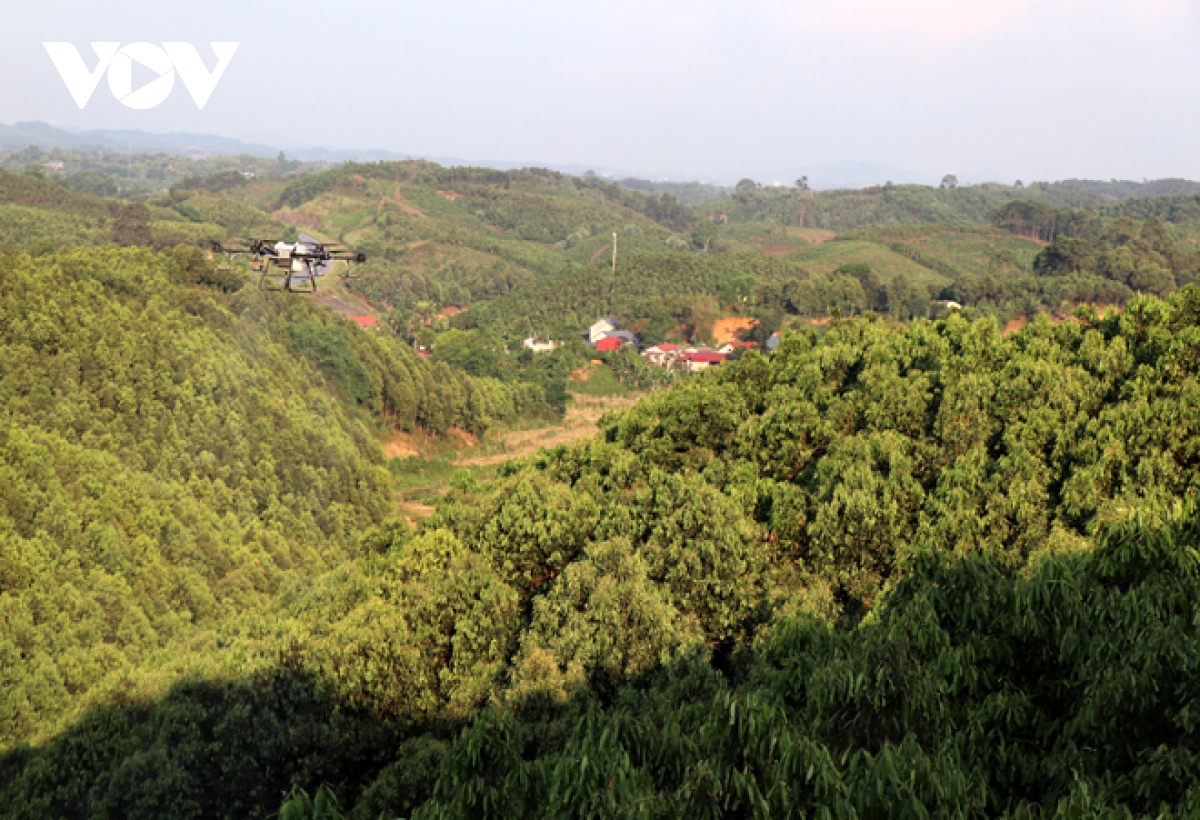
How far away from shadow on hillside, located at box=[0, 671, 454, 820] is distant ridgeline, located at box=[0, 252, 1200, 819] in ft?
0.11

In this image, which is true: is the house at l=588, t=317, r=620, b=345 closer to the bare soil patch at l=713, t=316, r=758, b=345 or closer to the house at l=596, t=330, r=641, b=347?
the house at l=596, t=330, r=641, b=347

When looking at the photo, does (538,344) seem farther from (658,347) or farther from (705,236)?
(705,236)

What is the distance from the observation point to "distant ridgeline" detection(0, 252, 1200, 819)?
12.7 ft

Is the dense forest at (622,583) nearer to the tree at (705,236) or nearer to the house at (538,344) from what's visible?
the house at (538,344)

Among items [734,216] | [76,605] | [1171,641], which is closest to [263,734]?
[76,605]

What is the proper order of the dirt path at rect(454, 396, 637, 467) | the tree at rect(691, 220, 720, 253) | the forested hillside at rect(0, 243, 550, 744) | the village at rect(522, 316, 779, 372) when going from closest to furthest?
the forested hillside at rect(0, 243, 550, 744) → the dirt path at rect(454, 396, 637, 467) → the village at rect(522, 316, 779, 372) → the tree at rect(691, 220, 720, 253)

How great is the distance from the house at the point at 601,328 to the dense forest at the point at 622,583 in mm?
31197

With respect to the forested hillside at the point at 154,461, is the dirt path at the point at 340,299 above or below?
below

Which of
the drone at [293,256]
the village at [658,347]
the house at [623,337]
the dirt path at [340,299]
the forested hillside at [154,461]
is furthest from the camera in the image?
the dirt path at [340,299]

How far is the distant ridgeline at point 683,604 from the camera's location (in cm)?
387

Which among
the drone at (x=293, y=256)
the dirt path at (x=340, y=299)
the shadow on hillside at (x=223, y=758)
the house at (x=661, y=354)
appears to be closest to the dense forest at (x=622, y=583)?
the shadow on hillside at (x=223, y=758)

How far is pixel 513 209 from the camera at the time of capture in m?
112

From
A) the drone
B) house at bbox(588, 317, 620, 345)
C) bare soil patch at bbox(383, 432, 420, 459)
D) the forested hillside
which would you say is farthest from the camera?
house at bbox(588, 317, 620, 345)

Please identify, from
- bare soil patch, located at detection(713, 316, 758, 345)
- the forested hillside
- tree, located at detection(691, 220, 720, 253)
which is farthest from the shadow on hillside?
tree, located at detection(691, 220, 720, 253)
